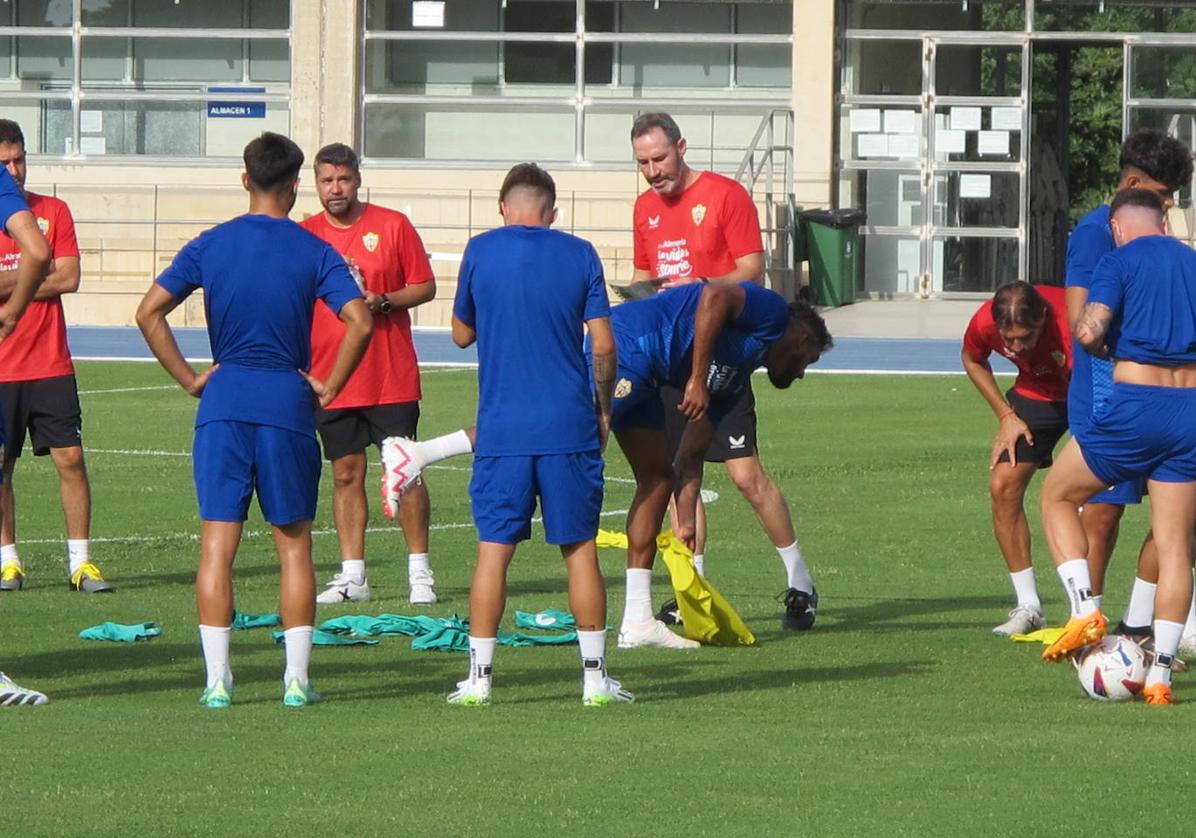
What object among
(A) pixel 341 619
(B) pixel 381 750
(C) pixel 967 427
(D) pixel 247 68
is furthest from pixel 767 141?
(B) pixel 381 750

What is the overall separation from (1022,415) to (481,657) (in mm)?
3495

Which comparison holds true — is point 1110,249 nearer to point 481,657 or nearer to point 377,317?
point 481,657

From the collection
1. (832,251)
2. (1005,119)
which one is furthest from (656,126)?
(1005,119)

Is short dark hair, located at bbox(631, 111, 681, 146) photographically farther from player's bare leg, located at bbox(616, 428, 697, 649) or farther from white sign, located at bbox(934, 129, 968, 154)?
white sign, located at bbox(934, 129, 968, 154)

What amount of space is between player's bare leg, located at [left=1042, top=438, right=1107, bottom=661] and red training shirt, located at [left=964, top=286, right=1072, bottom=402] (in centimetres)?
126

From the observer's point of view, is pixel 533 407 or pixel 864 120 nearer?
pixel 533 407

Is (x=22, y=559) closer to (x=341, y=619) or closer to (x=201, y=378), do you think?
(x=341, y=619)

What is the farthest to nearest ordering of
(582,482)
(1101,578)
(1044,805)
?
(1101,578)
(582,482)
(1044,805)

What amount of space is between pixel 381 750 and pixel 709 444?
3448mm

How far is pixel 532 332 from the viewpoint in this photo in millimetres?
7949

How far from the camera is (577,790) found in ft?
21.5

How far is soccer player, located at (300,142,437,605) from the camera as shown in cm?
1123

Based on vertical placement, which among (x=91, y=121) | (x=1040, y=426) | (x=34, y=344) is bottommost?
(x=1040, y=426)

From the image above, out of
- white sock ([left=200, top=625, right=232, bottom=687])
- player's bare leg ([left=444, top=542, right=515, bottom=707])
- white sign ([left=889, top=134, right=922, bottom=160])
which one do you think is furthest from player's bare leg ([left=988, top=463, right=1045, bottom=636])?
white sign ([left=889, top=134, right=922, bottom=160])
